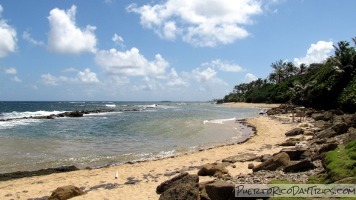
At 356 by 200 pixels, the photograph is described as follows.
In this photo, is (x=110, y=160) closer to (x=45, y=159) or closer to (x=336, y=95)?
(x=45, y=159)

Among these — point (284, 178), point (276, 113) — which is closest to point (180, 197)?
point (284, 178)

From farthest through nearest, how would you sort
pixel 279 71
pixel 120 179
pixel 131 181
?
pixel 279 71
pixel 120 179
pixel 131 181

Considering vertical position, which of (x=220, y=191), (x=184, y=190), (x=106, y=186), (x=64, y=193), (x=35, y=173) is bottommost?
(x=35, y=173)

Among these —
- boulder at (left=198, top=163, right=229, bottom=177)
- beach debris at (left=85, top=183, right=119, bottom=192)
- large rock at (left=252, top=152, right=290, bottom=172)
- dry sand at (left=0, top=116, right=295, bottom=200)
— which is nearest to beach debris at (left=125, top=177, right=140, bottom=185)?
dry sand at (left=0, top=116, right=295, bottom=200)

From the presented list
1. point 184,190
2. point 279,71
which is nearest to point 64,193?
point 184,190

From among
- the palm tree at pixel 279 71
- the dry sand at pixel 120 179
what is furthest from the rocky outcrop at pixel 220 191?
the palm tree at pixel 279 71

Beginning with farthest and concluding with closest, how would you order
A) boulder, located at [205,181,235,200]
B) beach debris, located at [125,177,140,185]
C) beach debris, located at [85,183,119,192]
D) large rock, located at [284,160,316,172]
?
beach debris, located at [125,177,140,185]
beach debris, located at [85,183,119,192]
large rock, located at [284,160,316,172]
boulder, located at [205,181,235,200]

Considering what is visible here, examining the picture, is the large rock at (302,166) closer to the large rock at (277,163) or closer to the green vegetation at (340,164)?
the green vegetation at (340,164)

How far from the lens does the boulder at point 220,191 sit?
8570mm

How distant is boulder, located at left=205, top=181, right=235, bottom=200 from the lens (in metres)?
8.57

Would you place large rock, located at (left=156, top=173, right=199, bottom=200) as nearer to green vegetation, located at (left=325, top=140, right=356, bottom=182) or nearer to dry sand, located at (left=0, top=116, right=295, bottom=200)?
dry sand, located at (left=0, top=116, right=295, bottom=200)

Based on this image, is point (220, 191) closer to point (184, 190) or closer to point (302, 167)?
point (184, 190)

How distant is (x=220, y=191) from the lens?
28.5 ft

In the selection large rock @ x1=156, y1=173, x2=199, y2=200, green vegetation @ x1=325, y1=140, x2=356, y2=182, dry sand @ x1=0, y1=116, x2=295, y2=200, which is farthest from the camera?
dry sand @ x1=0, y1=116, x2=295, y2=200
